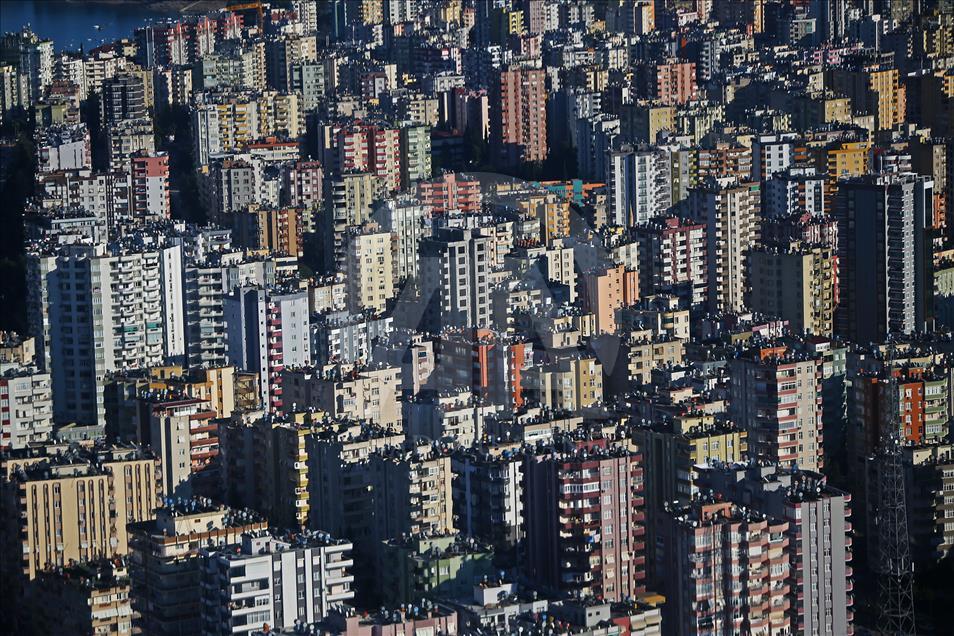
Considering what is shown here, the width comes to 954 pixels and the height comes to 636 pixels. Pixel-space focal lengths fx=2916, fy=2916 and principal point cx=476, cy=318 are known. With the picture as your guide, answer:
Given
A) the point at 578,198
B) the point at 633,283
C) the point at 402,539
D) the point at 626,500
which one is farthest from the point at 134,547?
the point at 578,198

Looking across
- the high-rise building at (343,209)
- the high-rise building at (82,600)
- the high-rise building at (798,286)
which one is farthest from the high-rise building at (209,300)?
the high-rise building at (82,600)

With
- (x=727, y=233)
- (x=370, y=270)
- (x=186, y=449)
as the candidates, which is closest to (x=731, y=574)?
(x=186, y=449)

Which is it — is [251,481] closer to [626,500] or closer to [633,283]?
[626,500]

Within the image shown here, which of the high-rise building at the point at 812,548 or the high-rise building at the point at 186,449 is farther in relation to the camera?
the high-rise building at the point at 186,449

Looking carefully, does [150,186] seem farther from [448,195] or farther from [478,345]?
[478,345]

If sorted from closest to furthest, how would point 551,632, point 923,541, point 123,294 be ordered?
1. point 551,632
2. point 923,541
3. point 123,294

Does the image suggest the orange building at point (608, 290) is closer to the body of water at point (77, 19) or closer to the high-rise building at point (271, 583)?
the high-rise building at point (271, 583)

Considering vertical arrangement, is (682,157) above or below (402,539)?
above
